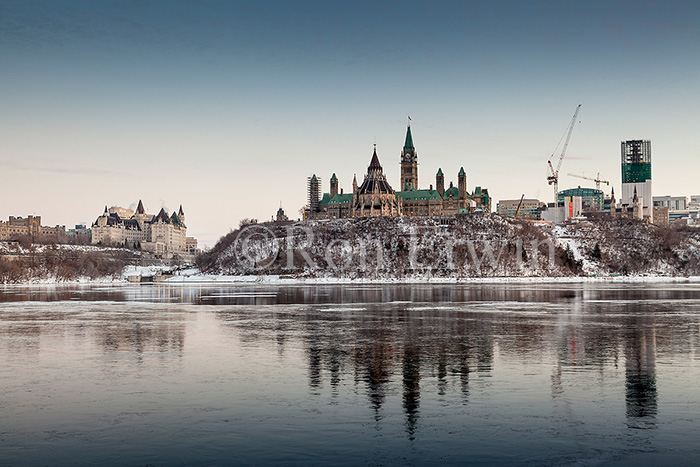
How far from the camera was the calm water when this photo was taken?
12945 mm

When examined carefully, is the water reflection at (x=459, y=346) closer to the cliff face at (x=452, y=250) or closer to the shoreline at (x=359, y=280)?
the shoreline at (x=359, y=280)

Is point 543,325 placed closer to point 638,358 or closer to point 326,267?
point 638,358

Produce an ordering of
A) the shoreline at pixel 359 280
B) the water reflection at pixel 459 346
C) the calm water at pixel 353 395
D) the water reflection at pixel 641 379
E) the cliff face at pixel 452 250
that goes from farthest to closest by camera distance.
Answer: the cliff face at pixel 452 250 < the shoreline at pixel 359 280 < the water reflection at pixel 459 346 < the water reflection at pixel 641 379 < the calm water at pixel 353 395

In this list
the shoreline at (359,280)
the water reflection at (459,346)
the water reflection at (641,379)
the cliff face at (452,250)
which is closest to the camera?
the water reflection at (641,379)

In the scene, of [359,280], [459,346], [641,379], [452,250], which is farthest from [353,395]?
[452,250]

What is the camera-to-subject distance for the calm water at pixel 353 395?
42.5 ft

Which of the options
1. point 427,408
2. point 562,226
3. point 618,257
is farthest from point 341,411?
point 562,226

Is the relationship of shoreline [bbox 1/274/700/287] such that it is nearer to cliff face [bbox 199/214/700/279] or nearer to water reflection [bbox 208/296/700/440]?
cliff face [bbox 199/214/700/279]

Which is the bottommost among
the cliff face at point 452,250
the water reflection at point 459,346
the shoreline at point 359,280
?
the shoreline at point 359,280

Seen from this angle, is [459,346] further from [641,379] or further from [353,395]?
[353,395]

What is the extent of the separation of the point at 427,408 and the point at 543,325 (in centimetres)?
2168

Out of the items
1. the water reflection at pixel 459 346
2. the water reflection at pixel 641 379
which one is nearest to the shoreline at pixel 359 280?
the water reflection at pixel 459 346

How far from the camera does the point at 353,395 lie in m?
17.8

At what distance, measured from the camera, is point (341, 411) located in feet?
52.7
